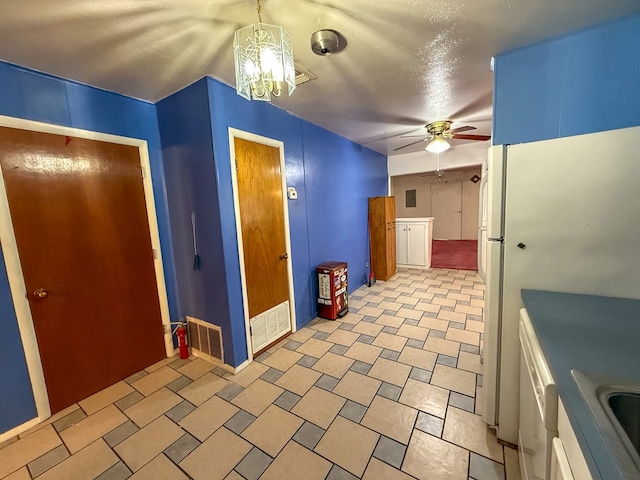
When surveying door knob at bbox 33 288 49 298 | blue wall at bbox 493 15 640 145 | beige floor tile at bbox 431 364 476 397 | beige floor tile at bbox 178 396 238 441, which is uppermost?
blue wall at bbox 493 15 640 145

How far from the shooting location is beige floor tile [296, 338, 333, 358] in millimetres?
2416

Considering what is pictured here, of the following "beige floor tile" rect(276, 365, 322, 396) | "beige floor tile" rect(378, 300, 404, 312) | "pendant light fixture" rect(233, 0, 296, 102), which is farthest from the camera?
"beige floor tile" rect(378, 300, 404, 312)

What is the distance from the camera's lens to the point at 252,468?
137cm

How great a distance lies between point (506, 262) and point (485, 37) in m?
1.33

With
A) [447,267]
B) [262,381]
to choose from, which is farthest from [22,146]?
[447,267]

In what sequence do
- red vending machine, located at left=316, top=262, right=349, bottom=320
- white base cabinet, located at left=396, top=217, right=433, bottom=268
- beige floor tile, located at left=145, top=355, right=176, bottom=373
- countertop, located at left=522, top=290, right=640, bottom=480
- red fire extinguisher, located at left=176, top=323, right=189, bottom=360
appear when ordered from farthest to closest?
white base cabinet, located at left=396, top=217, right=433, bottom=268 < red vending machine, located at left=316, top=262, right=349, bottom=320 < red fire extinguisher, located at left=176, top=323, right=189, bottom=360 < beige floor tile, located at left=145, top=355, right=176, bottom=373 < countertop, located at left=522, top=290, right=640, bottom=480

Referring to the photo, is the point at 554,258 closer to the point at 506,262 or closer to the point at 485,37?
the point at 506,262

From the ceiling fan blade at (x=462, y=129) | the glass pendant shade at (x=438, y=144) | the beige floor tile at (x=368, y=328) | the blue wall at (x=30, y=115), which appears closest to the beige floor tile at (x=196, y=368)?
the blue wall at (x=30, y=115)

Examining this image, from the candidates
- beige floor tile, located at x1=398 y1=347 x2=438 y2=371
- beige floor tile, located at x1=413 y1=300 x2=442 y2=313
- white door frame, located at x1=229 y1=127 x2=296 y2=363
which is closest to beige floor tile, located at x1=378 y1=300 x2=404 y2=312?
beige floor tile, located at x1=413 y1=300 x2=442 y2=313

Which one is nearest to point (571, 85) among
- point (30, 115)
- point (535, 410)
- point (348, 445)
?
point (535, 410)

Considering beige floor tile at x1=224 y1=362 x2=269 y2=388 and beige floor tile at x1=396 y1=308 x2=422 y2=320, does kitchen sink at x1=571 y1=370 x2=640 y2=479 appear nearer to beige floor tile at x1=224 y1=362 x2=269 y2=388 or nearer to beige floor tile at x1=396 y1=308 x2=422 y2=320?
beige floor tile at x1=224 y1=362 x2=269 y2=388

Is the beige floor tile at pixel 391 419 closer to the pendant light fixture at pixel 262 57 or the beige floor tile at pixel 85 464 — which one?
the beige floor tile at pixel 85 464

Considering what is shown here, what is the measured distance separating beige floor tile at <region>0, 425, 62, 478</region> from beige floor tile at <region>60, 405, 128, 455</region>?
6cm

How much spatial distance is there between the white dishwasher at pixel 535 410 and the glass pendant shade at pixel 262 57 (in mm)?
1525
